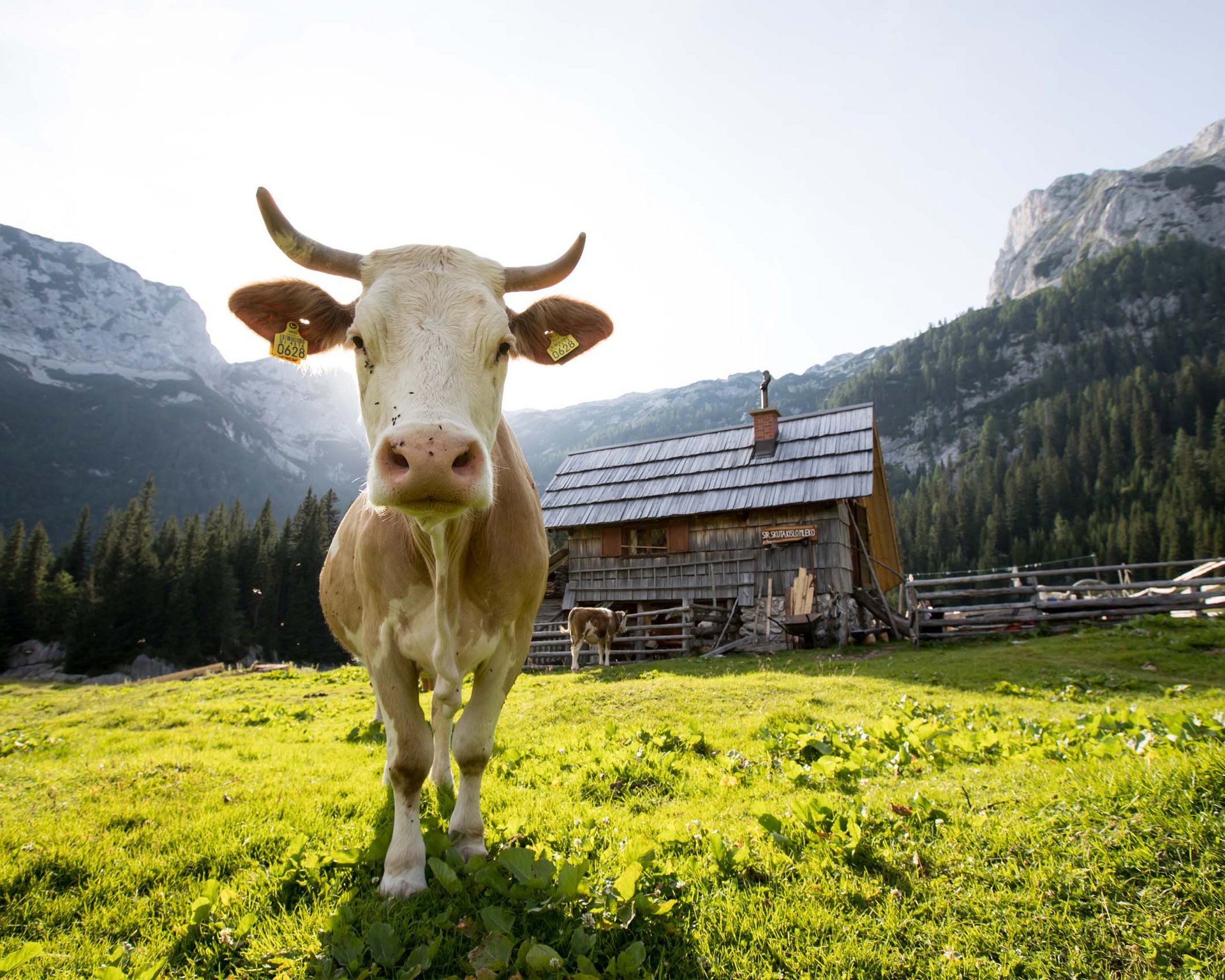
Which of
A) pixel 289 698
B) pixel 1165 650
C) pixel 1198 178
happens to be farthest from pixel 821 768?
pixel 1198 178

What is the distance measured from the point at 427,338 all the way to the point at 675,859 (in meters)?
2.82

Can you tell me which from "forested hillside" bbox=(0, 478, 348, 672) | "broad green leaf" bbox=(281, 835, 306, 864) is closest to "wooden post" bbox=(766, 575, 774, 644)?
"broad green leaf" bbox=(281, 835, 306, 864)

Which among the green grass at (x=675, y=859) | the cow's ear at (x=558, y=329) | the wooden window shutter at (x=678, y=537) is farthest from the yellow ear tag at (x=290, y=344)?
the wooden window shutter at (x=678, y=537)

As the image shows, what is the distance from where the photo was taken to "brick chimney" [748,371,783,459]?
23328 mm

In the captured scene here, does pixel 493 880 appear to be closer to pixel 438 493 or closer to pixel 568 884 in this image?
pixel 568 884

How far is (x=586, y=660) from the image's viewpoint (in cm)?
2020

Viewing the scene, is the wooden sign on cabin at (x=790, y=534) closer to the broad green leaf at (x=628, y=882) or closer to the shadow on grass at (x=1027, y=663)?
the shadow on grass at (x=1027, y=663)

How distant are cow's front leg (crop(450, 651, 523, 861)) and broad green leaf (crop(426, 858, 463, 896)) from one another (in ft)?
1.18

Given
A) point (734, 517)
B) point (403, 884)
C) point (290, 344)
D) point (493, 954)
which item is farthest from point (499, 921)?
point (734, 517)

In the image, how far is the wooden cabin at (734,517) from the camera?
20.7 metres

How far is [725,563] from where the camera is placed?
71.4 feet

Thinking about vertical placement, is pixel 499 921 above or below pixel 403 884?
above

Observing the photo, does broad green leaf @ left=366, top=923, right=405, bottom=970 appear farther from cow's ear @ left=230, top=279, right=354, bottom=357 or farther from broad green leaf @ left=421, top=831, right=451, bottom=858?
cow's ear @ left=230, top=279, right=354, bottom=357

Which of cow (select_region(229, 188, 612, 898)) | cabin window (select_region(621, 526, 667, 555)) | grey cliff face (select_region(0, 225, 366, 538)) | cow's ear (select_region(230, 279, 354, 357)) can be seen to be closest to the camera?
cow (select_region(229, 188, 612, 898))
